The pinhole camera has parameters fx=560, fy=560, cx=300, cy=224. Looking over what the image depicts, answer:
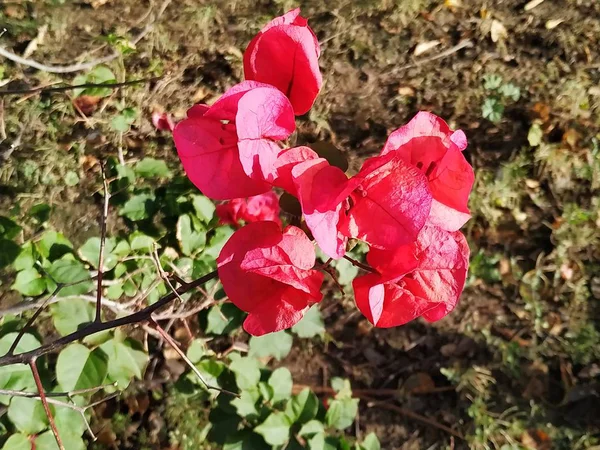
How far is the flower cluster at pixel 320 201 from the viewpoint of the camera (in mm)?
711

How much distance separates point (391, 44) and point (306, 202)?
1.88m

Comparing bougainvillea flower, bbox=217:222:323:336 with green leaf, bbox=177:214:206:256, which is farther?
→ green leaf, bbox=177:214:206:256

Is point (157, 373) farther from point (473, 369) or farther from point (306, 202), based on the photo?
point (306, 202)

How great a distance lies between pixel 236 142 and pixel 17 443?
32.2 inches

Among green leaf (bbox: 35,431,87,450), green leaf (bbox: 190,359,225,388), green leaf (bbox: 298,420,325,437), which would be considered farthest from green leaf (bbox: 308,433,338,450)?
green leaf (bbox: 35,431,87,450)

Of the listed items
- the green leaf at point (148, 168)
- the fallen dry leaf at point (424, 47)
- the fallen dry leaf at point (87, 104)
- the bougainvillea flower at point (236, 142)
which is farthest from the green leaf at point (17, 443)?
the fallen dry leaf at point (424, 47)

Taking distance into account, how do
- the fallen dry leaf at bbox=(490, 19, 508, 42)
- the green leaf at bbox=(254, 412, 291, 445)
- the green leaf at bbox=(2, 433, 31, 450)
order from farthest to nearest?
the fallen dry leaf at bbox=(490, 19, 508, 42), the green leaf at bbox=(254, 412, 291, 445), the green leaf at bbox=(2, 433, 31, 450)

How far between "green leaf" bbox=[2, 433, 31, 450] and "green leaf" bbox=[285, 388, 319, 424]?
1.81 ft

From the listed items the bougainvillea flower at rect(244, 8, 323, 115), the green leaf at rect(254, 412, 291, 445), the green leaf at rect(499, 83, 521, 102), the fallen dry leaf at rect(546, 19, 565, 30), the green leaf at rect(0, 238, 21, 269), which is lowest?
the green leaf at rect(499, 83, 521, 102)

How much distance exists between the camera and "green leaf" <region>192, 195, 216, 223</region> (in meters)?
1.29

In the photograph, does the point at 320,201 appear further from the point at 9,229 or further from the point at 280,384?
the point at 9,229

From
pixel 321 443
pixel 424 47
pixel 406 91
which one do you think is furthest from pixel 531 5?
pixel 321 443

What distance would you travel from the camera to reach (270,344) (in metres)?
1.51

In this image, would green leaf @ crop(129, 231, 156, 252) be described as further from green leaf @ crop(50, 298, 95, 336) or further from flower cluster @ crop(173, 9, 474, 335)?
flower cluster @ crop(173, 9, 474, 335)
